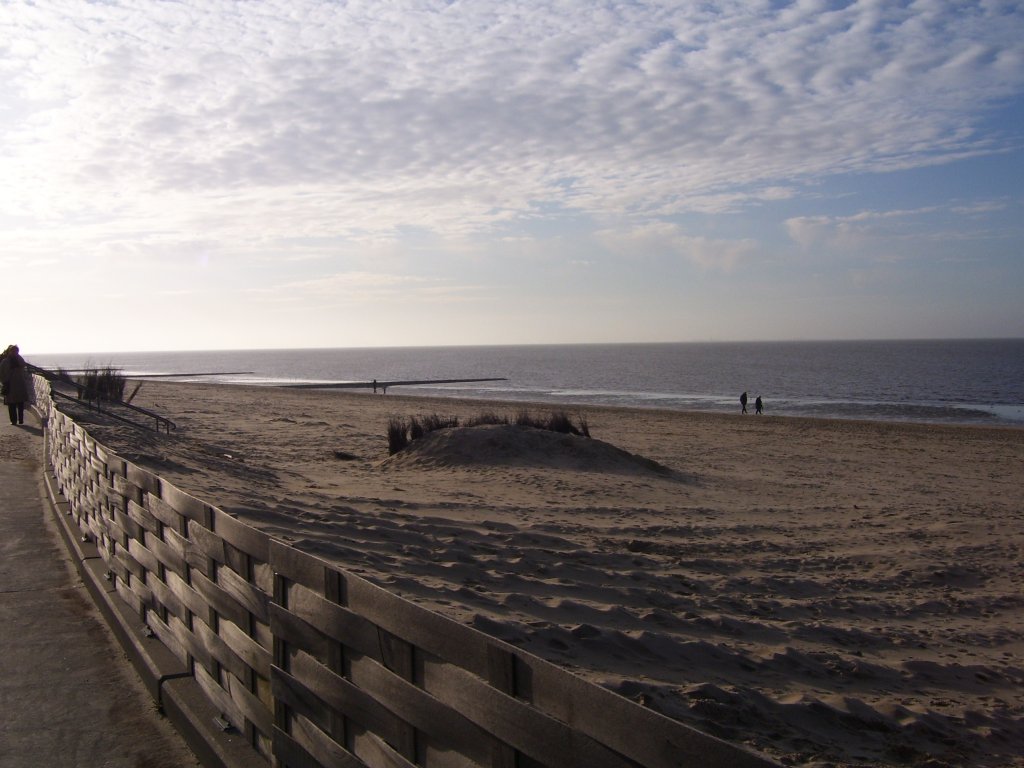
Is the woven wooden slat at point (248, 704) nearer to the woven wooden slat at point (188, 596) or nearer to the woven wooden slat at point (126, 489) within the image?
the woven wooden slat at point (188, 596)


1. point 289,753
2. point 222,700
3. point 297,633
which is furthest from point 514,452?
point 297,633

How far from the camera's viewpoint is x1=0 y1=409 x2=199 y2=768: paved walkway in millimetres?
4059

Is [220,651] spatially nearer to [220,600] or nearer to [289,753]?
[220,600]

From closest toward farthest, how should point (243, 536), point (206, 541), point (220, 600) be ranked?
1. point (243, 536)
2. point (220, 600)
3. point (206, 541)

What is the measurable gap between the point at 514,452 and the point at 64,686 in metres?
10.3

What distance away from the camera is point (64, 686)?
4863 mm

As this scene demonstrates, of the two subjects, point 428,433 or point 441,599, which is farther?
point 428,433

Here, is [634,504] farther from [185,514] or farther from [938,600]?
[185,514]

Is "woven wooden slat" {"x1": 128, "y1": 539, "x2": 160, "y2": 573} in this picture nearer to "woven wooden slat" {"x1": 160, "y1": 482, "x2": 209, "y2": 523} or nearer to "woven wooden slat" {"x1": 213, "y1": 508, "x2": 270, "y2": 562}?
"woven wooden slat" {"x1": 160, "y1": 482, "x2": 209, "y2": 523}

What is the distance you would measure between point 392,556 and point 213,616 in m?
3.10

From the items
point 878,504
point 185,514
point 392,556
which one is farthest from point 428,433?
point 185,514

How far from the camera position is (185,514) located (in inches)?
173

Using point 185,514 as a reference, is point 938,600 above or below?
below

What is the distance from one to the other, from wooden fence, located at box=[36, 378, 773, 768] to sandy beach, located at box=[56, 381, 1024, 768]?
1817mm
